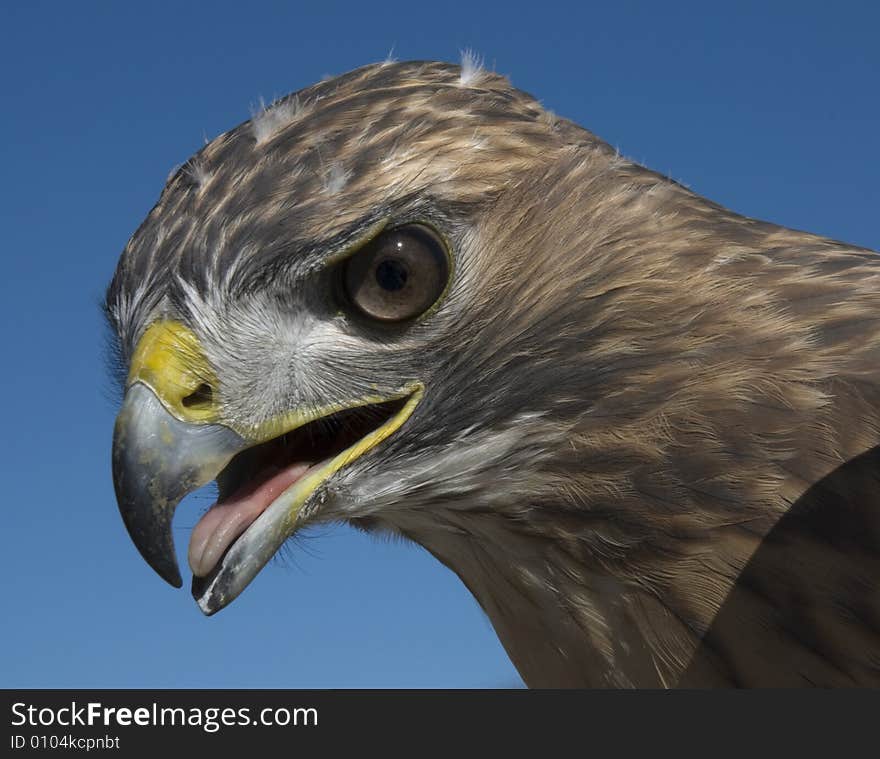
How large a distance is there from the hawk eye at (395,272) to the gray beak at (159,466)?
0.49 metres

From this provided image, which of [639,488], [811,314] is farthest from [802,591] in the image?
[811,314]

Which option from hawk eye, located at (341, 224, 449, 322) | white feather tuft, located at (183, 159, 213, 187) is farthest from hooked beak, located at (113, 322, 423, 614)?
white feather tuft, located at (183, 159, 213, 187)

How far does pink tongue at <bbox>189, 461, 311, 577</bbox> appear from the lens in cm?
319

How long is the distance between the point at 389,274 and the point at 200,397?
1.93 feet

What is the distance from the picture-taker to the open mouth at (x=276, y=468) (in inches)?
126

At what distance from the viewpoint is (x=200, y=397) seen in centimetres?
321

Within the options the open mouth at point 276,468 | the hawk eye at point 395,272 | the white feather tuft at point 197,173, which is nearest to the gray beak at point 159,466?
the open mouth at point 276,468

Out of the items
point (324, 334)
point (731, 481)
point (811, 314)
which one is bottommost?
point (731, 481)

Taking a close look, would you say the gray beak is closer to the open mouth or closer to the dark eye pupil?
the open mouth

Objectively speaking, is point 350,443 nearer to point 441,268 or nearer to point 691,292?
point 441,268

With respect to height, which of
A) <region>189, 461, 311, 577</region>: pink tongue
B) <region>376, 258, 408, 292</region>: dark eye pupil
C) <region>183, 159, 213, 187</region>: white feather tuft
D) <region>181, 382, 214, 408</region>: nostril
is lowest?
<region>189, 461, 311, 577</region>: pink tongue

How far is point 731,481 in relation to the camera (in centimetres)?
313

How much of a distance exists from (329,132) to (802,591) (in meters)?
1.71

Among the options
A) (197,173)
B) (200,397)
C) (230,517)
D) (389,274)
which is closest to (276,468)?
(230,517)
